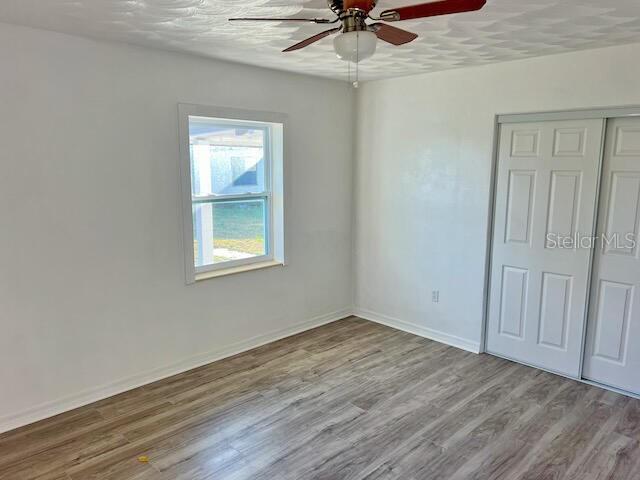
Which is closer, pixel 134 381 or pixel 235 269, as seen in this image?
pixel 134 381

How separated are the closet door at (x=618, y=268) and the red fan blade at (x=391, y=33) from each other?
2086 millimetres

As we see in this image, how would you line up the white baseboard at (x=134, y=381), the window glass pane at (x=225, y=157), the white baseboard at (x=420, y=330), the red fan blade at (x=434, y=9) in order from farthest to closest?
Result: 1. the white baseboard at (x=420, y=330)
2. the window glass pane at (x=225, y=157)
3. the white baseboard at (x=134, y=381)
4. the red fan blade at (x=434, y=9)

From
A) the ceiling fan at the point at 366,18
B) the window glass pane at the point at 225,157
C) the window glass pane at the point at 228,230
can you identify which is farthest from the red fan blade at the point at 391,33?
the window glass pane at the point at 228,230

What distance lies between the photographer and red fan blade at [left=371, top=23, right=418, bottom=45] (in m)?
1.94

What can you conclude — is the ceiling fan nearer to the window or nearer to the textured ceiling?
the textured ceiling

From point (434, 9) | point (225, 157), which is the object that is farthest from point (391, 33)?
point (225, 157)

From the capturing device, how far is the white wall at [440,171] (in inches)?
132

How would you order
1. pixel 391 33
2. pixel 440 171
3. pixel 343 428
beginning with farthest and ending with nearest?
pixel 440 171
pixel 343 428
pixel 391 33

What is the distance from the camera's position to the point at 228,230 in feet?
13.2

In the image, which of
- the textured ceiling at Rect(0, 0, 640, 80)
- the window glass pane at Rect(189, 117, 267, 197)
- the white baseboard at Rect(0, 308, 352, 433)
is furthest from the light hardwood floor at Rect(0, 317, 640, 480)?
the textured ceiling at Rect(0, 0, 640, 80)

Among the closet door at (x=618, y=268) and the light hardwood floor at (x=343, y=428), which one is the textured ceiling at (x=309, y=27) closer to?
the closet door at (x=618, y=268)

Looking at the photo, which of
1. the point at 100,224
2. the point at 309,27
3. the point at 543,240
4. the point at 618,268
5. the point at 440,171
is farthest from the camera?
the point at 440,171

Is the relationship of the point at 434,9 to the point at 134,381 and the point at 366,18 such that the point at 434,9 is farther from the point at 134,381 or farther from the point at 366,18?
the point at 134,381

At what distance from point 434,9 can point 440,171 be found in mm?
2484
